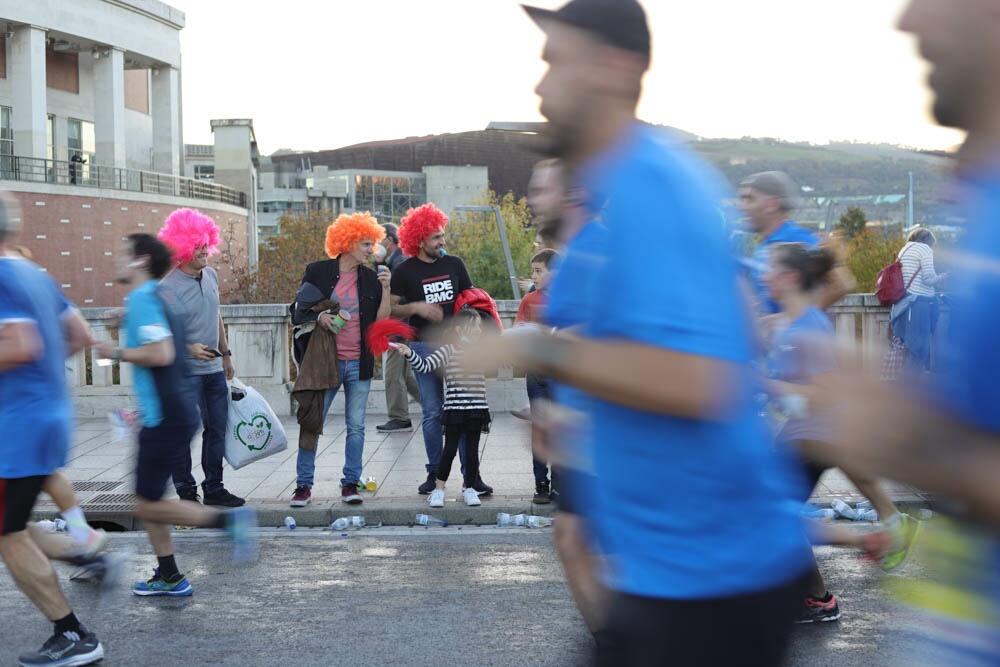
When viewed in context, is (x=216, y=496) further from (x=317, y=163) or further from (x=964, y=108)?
(x=317, y=163)

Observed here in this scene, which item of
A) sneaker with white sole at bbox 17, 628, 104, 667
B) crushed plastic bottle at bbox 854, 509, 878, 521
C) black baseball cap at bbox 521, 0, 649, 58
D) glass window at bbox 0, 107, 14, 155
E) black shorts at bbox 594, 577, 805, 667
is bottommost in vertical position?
crushed plastic bottle at bbox 854, 509, 878, 521

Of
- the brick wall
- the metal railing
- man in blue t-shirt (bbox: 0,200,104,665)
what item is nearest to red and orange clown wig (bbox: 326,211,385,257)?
man in blue t-shirt (bbox: 0,200,104,665)

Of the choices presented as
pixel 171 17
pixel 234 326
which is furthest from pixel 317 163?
pixel 234 326

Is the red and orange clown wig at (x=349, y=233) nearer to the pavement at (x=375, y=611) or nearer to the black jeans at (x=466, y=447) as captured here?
the black jeans at (x=466, y=447)

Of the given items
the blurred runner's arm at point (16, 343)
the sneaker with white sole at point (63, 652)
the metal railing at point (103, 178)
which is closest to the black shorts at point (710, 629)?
the blurred runner's arm at point (16, 343)

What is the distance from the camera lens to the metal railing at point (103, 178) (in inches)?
1655

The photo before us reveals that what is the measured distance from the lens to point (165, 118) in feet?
171

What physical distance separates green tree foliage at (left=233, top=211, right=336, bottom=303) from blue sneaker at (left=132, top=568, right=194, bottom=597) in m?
22.1

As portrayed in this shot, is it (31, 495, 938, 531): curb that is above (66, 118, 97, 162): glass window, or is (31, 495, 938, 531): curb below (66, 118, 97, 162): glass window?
below

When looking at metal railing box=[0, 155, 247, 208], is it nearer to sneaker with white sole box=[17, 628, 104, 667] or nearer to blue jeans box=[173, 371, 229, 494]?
blue jeans box=[173, 371, 229, 494]

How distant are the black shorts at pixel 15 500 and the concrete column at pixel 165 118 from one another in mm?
49291

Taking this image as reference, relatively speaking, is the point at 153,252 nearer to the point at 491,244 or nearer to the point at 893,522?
the point at 893,522

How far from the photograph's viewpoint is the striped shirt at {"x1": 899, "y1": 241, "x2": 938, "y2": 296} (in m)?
11.1

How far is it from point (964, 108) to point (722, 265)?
47 cm
